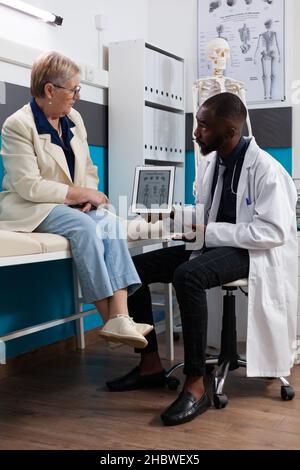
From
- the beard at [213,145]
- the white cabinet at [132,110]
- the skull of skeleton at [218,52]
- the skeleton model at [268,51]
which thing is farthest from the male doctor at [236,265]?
the skeleton model at [268,51]

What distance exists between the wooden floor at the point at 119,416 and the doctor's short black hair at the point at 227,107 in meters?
1.08

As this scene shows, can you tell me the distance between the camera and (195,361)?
217 centimetres

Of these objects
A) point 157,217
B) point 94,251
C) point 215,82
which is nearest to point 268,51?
point 215,82

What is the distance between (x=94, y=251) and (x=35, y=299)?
82cm

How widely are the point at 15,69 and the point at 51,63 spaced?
0.38 m

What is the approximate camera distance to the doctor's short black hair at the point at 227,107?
94.5 inches

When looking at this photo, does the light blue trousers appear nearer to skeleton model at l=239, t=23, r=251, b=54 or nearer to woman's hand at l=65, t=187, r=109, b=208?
woman's hand at l=65, t=187, r=109, b=208

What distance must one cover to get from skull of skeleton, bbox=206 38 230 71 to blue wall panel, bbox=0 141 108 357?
0.86 m

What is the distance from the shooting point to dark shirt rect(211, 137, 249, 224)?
2467 mm

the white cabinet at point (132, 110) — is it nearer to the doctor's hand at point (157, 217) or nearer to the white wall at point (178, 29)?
the white wall at point (178, 29)

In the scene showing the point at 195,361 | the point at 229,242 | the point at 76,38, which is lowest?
the point at 195,361
